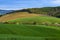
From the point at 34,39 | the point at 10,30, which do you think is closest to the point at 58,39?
the point at 34,39

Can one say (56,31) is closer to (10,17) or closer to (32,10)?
(10,17)

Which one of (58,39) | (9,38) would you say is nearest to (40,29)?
(58,39)

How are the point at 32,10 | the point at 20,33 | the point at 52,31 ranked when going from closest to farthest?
→ the point at 20,33 → the point at 52,31 → the point at 32,10

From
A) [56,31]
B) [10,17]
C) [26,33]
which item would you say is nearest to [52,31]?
[56,31]

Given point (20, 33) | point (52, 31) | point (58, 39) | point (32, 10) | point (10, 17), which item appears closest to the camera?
point (58, 39)

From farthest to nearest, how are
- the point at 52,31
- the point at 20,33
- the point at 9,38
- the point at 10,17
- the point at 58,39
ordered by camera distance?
the point at 10,17 < the point at 52,31 < the point at 20,33 < the point at 58,39 < the point at 9,38

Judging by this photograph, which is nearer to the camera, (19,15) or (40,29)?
(40,29)

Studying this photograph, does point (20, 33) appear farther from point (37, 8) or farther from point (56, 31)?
point (37, 8)

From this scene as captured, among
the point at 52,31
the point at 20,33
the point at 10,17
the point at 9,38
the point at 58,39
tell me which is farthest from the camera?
the point at 10,17

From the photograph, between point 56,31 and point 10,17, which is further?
point 10,17
